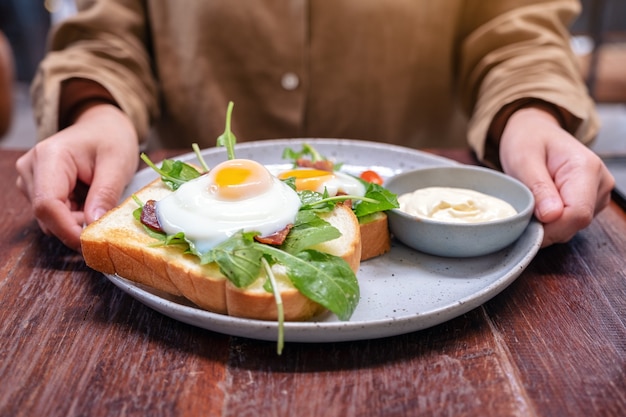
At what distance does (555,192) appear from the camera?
55.0 inches

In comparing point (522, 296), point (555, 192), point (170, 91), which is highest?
point (555, 192)

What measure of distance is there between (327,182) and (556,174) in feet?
2.01

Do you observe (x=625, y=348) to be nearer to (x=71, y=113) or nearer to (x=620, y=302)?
(x=620, y=302)

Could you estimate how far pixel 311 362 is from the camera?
3.35 ft

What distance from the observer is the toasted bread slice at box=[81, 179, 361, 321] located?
1028 mm

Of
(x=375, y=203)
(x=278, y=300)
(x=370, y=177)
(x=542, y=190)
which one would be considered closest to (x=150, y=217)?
(x=278, y=300)

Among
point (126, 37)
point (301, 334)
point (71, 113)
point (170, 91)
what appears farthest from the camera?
point (170, 91)

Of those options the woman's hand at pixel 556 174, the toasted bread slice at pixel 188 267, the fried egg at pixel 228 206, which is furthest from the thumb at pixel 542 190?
the fried egg at pixel 228 206

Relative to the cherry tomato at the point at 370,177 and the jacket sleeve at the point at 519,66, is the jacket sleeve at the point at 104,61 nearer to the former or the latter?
the cherry tomato at the point at 370,177

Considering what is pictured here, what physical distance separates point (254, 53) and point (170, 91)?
0.40 m

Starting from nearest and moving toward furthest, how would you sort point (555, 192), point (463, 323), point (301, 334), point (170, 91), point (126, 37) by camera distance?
point (301, 334) → point (463, 323) → point (555, 192) → point (126, 37) → point (170, 91)

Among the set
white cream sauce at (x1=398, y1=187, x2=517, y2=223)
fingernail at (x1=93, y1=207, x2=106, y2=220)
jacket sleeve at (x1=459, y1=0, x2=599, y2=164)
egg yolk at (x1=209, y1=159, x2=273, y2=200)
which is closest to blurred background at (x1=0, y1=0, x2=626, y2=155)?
jacket sleeve at (x1=459, y1=0, x2=599, y2=164)

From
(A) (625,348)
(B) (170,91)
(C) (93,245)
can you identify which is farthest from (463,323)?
(B) (170,91)

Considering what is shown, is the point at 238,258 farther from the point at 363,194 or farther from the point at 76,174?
the point at 76,174
